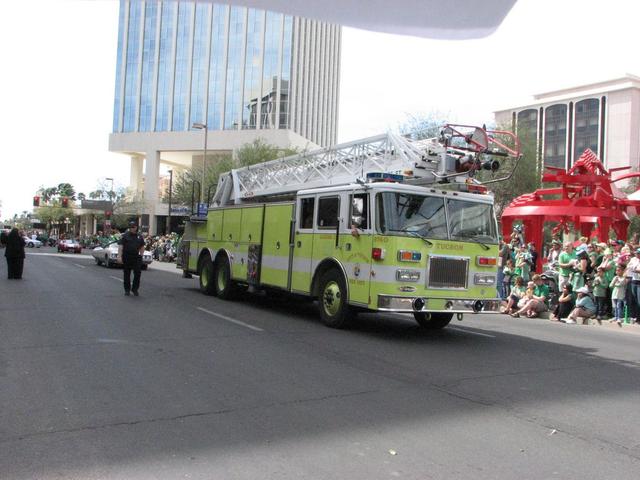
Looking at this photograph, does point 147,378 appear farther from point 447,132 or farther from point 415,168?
point 447,132

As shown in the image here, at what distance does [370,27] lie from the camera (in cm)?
543

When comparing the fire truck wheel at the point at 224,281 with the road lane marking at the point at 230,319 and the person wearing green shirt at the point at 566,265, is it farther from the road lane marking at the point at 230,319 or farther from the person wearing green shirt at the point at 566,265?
the person wearing green shirt at the point at 566,265

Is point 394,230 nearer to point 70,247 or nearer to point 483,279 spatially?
point 483,279

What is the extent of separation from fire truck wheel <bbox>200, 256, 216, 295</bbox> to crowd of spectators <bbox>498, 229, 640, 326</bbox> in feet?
25.5

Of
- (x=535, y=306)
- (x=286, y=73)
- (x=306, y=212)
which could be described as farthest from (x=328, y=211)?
(x=286, y=73)

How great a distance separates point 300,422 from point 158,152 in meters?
72.7

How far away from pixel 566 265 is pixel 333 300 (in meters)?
7.74

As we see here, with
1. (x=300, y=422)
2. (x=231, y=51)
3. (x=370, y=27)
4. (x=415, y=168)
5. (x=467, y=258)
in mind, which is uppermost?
(x=231, y=51)

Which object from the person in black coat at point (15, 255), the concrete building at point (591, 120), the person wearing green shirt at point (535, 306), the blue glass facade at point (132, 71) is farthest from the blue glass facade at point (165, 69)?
the person wearing green shirt at point (535, 306)

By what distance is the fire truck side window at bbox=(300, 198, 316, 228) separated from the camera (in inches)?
443

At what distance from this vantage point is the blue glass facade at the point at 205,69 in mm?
69500

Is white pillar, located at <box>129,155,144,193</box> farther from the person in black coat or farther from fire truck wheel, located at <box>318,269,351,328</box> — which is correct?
fire truck wheel, located at <box>318,269,351,328</box>

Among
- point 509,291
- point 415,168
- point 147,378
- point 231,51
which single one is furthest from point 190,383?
point 231,51

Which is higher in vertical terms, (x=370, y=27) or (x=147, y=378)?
(x=370, y=27)
